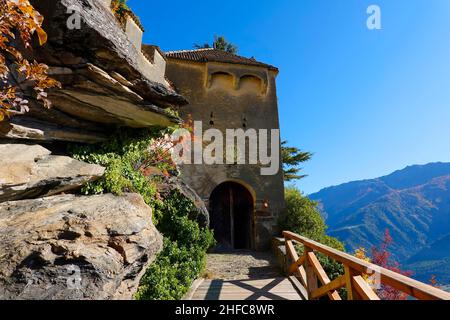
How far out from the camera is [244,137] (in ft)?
37.3

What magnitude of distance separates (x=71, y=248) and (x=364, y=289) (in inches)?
117

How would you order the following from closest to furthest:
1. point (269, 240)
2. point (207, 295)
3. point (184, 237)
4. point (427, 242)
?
point (207, 295), point (184, 237), point (269, 240), point (427, 242)

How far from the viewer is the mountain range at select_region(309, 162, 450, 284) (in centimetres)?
8788

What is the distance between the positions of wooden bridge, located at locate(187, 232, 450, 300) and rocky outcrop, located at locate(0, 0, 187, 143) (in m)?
3.65

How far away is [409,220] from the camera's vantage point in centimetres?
11631

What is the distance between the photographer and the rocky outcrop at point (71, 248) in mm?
2162

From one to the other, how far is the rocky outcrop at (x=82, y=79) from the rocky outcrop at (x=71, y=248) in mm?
1141

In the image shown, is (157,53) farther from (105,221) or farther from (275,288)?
(275,288)

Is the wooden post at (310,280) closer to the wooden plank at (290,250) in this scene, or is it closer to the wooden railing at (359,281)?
the wooden railing at (359,281)

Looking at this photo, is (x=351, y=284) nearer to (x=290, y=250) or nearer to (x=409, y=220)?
(x=290, y=250)

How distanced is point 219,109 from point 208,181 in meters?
3.48

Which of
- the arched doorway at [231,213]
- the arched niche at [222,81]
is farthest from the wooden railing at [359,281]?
the arched niche at [222,81]

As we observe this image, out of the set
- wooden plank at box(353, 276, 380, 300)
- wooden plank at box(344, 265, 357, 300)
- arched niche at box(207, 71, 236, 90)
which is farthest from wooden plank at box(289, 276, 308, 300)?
arched niche at box(207, 71, 236, 90)
